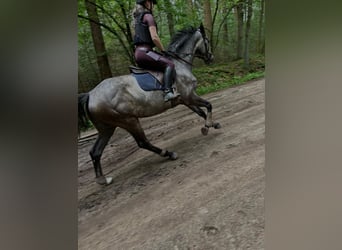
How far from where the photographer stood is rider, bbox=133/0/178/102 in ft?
6.00

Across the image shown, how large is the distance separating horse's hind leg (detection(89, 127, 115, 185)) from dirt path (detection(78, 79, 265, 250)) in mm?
27

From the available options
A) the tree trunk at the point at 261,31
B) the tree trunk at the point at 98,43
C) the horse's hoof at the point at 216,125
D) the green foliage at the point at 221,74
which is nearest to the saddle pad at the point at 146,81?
the tree trunk at the point at 98,43

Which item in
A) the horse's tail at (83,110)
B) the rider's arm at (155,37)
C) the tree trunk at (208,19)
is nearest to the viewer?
the horse's tail at (83,110)

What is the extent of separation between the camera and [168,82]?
74.5 inches

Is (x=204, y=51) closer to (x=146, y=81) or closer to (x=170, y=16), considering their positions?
(x=170, y=16)

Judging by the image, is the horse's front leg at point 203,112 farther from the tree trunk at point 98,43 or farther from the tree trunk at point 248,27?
the tree trunk at point 98,43

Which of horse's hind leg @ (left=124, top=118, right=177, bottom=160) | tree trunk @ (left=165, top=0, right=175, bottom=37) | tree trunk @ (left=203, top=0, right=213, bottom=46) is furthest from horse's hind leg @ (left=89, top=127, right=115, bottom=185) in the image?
tree trunk @ (left=203, top=0, right=213, bottom=46)

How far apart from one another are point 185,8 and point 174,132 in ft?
2.19

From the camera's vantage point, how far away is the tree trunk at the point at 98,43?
177 centimetres

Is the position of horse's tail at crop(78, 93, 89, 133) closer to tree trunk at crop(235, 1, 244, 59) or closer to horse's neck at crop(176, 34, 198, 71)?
horse's neck at crop(176, 34, 198, 71)

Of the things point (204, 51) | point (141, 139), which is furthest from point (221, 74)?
point (141, 139)
